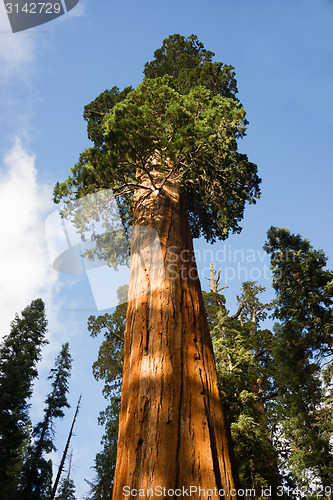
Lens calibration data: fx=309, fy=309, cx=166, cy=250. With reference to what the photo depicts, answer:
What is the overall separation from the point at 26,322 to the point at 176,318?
20.7m

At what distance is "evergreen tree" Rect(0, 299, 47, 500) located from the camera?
49.8 feet

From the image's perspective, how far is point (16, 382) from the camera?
17031 mm

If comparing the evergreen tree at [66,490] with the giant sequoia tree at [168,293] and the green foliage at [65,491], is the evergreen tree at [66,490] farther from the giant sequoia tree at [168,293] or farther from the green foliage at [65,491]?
the giant sequoia tree at [168,293]

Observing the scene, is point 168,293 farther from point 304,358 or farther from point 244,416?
point 304,358

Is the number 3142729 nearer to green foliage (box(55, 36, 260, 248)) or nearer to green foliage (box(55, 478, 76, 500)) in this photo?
green foliage (box(55, 36, 260, 248))

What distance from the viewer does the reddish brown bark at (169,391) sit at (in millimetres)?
2150

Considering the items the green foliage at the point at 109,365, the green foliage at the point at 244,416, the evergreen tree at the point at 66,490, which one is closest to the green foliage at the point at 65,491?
the evergreen tree at the point at 66,490

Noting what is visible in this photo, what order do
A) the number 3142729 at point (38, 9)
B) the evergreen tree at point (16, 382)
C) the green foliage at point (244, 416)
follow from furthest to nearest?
the evergreen tree at point (16, 382)
the green foliage at point (244, 416)
the number 3142729 at point (38, 9)

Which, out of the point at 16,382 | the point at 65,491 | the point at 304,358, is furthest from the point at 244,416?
the point at 65,491

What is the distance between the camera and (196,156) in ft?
16.7

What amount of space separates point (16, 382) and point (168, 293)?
17.4m

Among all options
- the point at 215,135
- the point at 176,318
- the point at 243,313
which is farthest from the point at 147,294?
the point at 243,313

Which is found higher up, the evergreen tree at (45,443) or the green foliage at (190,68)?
the green foliage at (190,68)

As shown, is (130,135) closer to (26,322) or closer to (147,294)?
(147,294)
